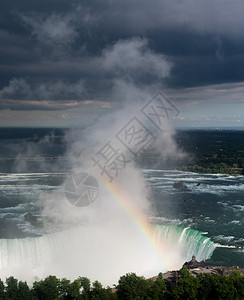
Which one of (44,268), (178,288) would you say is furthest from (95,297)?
(44,268)

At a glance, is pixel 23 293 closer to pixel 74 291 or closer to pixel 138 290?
pixel 74 291

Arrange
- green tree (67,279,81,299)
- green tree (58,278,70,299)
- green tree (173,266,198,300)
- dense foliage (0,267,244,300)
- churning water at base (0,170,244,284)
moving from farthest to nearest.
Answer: churning water at base (0,170,244,284)
green tree (58,278,70,299)
green tree (67,279,81,299)
dense foliage (0,267,244,300)
green tree (173,266,198,300)

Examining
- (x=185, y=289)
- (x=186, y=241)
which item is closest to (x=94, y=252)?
(x=186, y=241)

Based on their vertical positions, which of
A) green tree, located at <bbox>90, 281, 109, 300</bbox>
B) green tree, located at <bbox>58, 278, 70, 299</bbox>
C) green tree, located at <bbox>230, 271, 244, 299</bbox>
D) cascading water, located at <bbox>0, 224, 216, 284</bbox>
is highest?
cascading water, located at <bbox>0, 224, 216, 284</bbox>

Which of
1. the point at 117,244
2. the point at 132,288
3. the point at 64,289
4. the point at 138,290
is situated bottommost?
the point at 138,290

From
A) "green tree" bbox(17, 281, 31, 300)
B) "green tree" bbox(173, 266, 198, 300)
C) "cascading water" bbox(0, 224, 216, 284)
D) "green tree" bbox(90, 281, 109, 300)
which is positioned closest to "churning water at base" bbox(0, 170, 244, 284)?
"cascading water" bbox(0, 224, 216, 284)

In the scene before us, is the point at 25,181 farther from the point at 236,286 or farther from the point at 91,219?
the point at 236,286

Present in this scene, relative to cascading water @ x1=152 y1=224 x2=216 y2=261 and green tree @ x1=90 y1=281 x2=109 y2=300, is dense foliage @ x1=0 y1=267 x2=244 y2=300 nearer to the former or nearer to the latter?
green tree @ x1=90 y1=281 x2=109 y2=300

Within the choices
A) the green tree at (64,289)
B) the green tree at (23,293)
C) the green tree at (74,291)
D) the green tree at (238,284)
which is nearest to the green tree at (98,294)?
the green tree at (74,291)

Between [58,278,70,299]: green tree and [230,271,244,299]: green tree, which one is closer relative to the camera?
[230,271,244,299]: green tree
